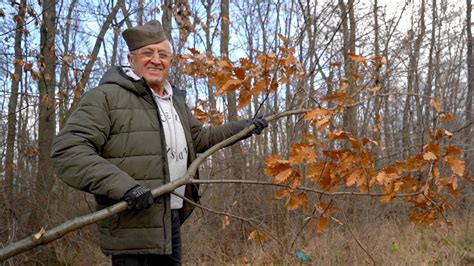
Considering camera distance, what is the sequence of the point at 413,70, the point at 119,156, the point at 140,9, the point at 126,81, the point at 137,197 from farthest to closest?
the point at 413,70 < the point at 140,9 < the point at 126,81 < the point at 119,156 < the point at 137,197

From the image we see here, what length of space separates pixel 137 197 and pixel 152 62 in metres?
0.80

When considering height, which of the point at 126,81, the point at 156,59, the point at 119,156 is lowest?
the point at 119,156

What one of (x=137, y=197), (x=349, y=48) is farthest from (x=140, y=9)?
(x=137, y=197)

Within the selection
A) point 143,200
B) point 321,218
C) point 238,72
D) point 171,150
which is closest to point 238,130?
point 238,72

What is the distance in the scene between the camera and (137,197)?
1966 millimetres

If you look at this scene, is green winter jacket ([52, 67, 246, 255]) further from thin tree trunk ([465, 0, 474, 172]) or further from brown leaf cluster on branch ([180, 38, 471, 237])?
thin tree trunk ([465, 0, 474, 172])

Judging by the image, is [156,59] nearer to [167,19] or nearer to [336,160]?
[336,160]

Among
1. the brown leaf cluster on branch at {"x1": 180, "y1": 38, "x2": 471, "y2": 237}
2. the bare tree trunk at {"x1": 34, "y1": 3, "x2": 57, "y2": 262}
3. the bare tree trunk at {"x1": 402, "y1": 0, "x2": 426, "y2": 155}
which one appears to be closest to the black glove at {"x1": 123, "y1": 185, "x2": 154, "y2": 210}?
the brown leaf cluster on branch at {"x1": 180, "y1": 38, "x2": 471, "y2": 237}

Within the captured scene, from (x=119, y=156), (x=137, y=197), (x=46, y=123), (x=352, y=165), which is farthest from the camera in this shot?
(x=46, y=123)

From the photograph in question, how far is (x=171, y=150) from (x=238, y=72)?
637 mm

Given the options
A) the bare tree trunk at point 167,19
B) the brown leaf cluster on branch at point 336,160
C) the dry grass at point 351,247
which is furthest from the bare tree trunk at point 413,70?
the brown leaf cluster on branch at point 336,160

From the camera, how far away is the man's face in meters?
2.40

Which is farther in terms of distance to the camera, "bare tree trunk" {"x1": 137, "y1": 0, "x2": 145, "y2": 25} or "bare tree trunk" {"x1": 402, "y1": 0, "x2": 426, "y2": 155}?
"bare tree trunk" {"x1": 402, "y1": 0, "x2": 426, "y2": 155}

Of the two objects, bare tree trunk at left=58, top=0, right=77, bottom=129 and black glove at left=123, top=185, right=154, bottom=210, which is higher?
bare tree trunk at left=58, top=0, right=77, bottom=129
